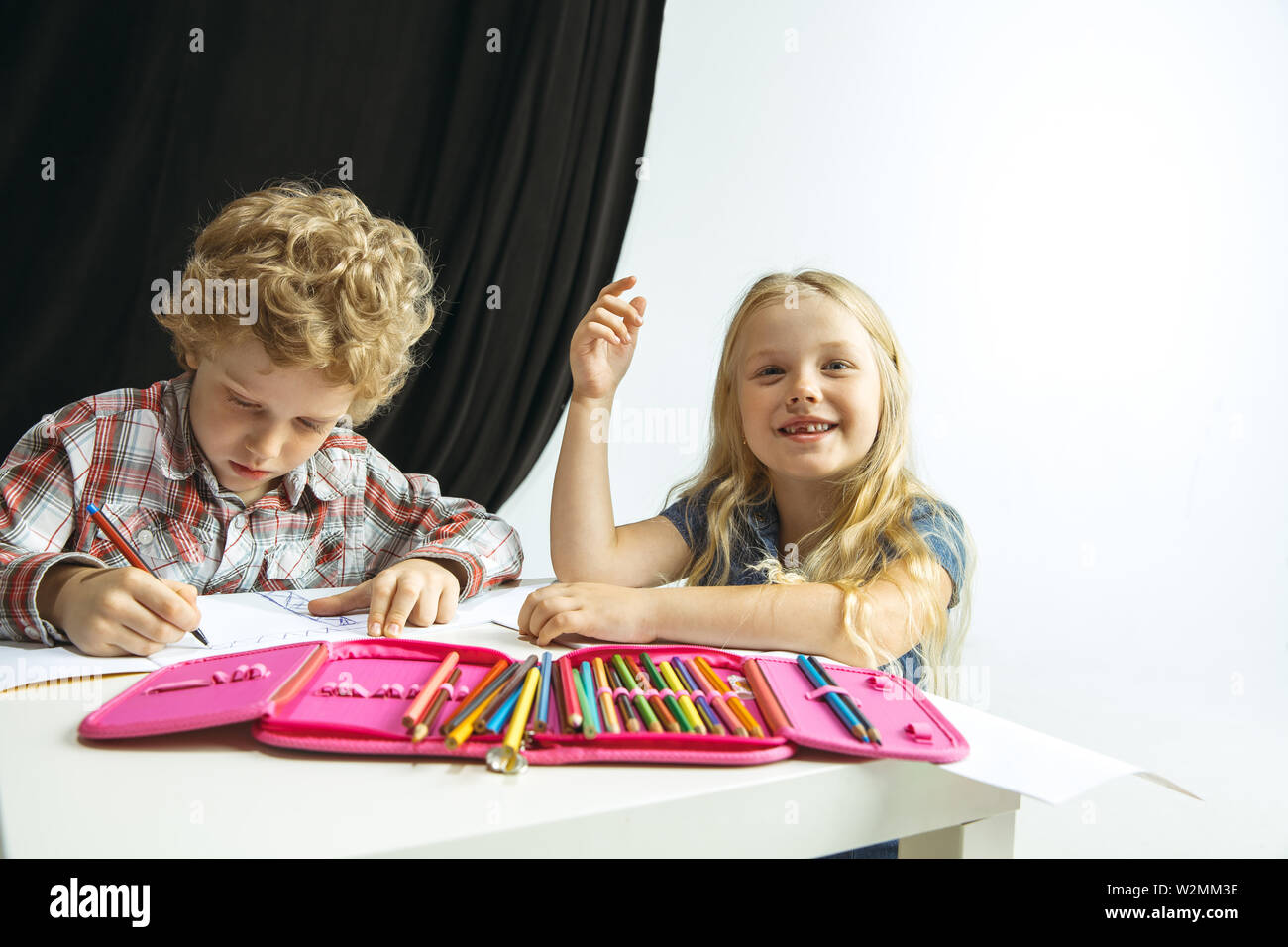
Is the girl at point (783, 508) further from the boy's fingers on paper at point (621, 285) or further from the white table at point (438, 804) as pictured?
the white table at point (438, 804)

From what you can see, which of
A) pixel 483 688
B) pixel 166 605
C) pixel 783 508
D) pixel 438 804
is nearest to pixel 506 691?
pixel 483 688

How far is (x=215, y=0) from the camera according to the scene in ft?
6.64

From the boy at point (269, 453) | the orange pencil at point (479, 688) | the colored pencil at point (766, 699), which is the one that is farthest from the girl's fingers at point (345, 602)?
the colored pencil at point (766, 699)

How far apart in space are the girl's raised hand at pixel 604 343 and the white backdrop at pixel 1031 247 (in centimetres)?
133

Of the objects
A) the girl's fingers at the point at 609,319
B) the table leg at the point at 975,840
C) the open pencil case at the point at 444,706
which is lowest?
the table leg at the point at 975,840

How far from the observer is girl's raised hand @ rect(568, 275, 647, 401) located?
1.05m

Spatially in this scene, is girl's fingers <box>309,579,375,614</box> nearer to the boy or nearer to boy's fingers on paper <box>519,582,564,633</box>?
the boy

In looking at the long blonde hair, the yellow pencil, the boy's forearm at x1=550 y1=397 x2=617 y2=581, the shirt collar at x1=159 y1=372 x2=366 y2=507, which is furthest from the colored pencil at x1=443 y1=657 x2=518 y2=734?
the shirt collar at x1=159 y1=372 x2=366 y2=507

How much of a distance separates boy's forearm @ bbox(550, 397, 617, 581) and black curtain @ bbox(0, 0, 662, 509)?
51.1 inches

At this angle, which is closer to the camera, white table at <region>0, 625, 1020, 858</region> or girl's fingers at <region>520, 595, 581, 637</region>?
white table at <region>0, 625, 1020, 858</region>

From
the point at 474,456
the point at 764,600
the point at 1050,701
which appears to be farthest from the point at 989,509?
the point at 764,600

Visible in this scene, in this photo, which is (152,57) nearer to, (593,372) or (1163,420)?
(593,372)

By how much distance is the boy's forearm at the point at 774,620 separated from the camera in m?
0.77

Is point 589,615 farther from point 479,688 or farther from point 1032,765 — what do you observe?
point 1032,765
